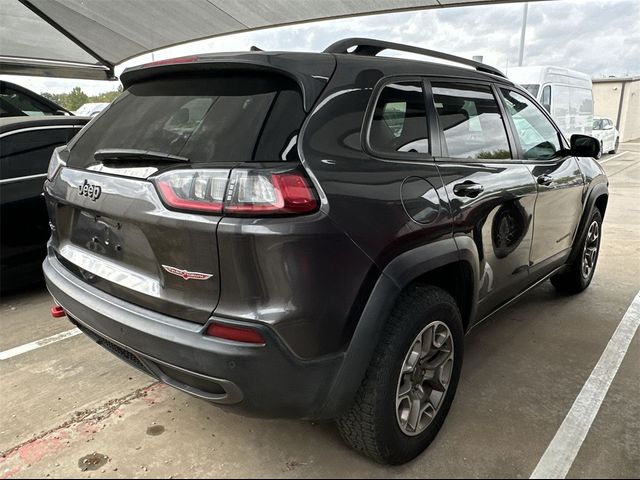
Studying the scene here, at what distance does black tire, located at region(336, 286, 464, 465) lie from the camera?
1854 mm

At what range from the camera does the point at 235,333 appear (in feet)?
5.21

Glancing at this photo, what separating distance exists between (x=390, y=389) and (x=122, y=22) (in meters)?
12.2

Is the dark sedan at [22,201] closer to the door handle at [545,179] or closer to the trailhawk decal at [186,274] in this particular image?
the trailhawk decal at [186,274]

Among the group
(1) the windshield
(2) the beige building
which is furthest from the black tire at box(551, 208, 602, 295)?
(2) the beige building

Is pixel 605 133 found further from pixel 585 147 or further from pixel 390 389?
pixel 390 389

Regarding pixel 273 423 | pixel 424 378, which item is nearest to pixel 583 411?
pixel 424 378

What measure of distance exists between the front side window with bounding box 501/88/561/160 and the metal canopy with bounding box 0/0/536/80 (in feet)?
18.7

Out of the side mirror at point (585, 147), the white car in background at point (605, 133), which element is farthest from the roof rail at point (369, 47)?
the white car in background at point (605, 133)

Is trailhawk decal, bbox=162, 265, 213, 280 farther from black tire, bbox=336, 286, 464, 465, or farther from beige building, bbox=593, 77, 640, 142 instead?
beige building, bbox=593, 77, 640, 142

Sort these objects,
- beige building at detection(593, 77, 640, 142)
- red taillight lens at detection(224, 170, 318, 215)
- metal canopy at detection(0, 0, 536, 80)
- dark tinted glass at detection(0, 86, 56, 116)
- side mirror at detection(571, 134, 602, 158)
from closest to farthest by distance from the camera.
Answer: red taillight lens at detection(224, 170, 318, 215), side mirror at detection(571, 134, 602, 158), dark tinted glass at detection(0, 86, 56, 116), metal canopy at detection(0, 0, 536, 80), beige building at detection(593, 77, 640, 142)

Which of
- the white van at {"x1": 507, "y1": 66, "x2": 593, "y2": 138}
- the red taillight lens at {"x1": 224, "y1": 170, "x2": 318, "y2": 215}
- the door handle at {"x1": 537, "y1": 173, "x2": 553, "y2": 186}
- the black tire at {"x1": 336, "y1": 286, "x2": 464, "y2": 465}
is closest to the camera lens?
the red taillight lens at {"x1": 224, "y1": 170, "x2": 318, "y2": 215}

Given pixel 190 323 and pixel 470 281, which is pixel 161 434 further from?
pixel 470 281

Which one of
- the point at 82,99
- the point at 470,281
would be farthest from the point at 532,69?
the point at 82,99

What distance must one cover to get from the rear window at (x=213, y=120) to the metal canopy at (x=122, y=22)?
304 inches
